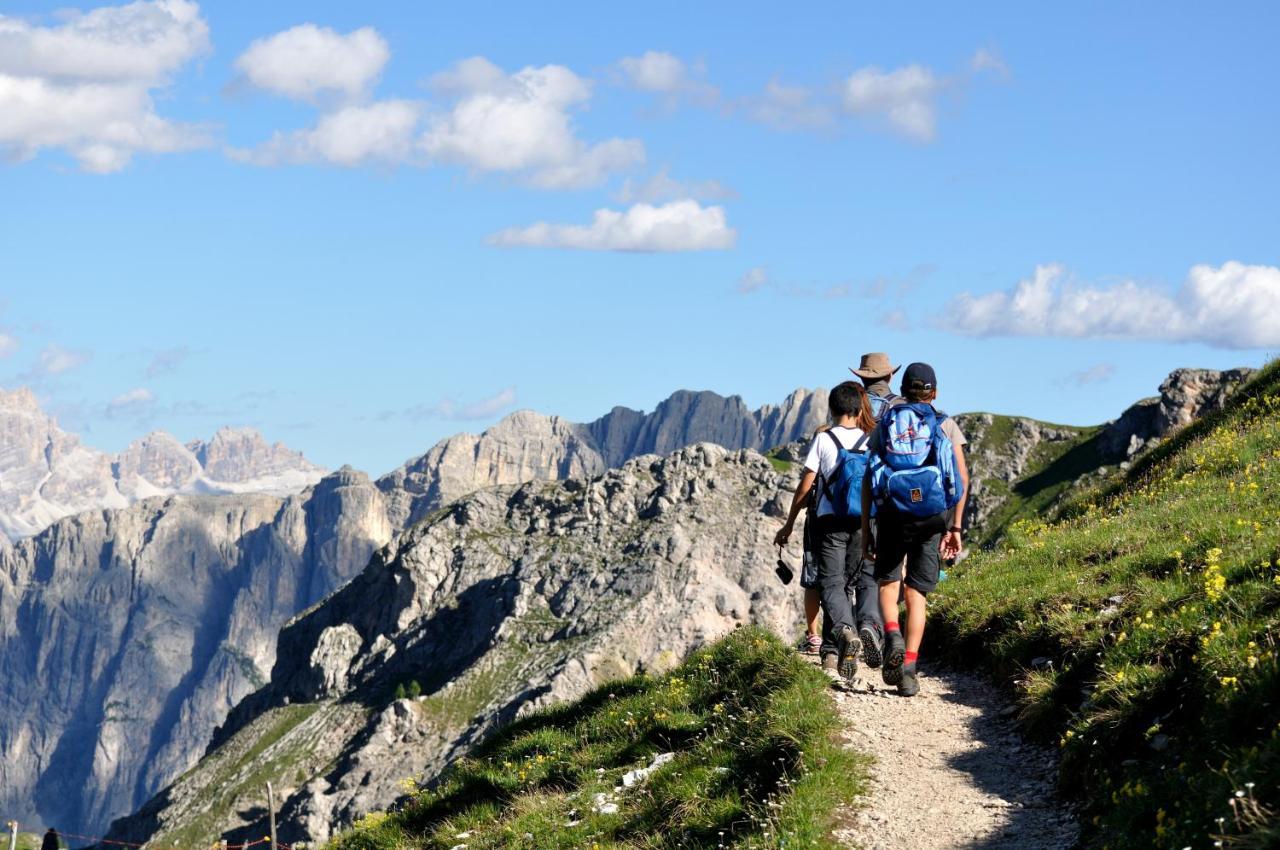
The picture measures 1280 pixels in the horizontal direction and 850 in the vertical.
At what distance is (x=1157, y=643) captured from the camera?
13539 mm

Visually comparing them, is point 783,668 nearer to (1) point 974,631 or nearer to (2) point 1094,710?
(1) point 974,631

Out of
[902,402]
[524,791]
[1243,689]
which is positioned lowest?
[524,791]

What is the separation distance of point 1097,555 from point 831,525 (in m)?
5.06

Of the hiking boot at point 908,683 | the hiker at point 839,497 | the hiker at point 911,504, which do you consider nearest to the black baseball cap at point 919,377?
the hiker at point 911,504

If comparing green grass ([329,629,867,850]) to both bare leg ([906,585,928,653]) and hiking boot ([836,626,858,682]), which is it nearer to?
hiking boot ([836,626,858,682])

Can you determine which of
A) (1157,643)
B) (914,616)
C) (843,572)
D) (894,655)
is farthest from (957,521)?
(1157,643)

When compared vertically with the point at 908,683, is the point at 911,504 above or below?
above

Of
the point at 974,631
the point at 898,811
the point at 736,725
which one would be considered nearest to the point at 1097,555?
the point at 974,631

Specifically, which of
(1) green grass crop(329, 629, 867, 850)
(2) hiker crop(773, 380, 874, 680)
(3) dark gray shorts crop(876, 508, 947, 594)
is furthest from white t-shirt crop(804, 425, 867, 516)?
(1) green grass crop(329, 629, 867, 850)

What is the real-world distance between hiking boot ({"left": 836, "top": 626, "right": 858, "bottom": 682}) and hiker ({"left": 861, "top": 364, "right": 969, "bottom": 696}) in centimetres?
45

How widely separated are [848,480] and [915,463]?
1353 mm

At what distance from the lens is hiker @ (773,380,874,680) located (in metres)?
16.9

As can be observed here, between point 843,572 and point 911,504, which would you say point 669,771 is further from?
point 911,504

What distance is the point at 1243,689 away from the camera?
35.2ft
